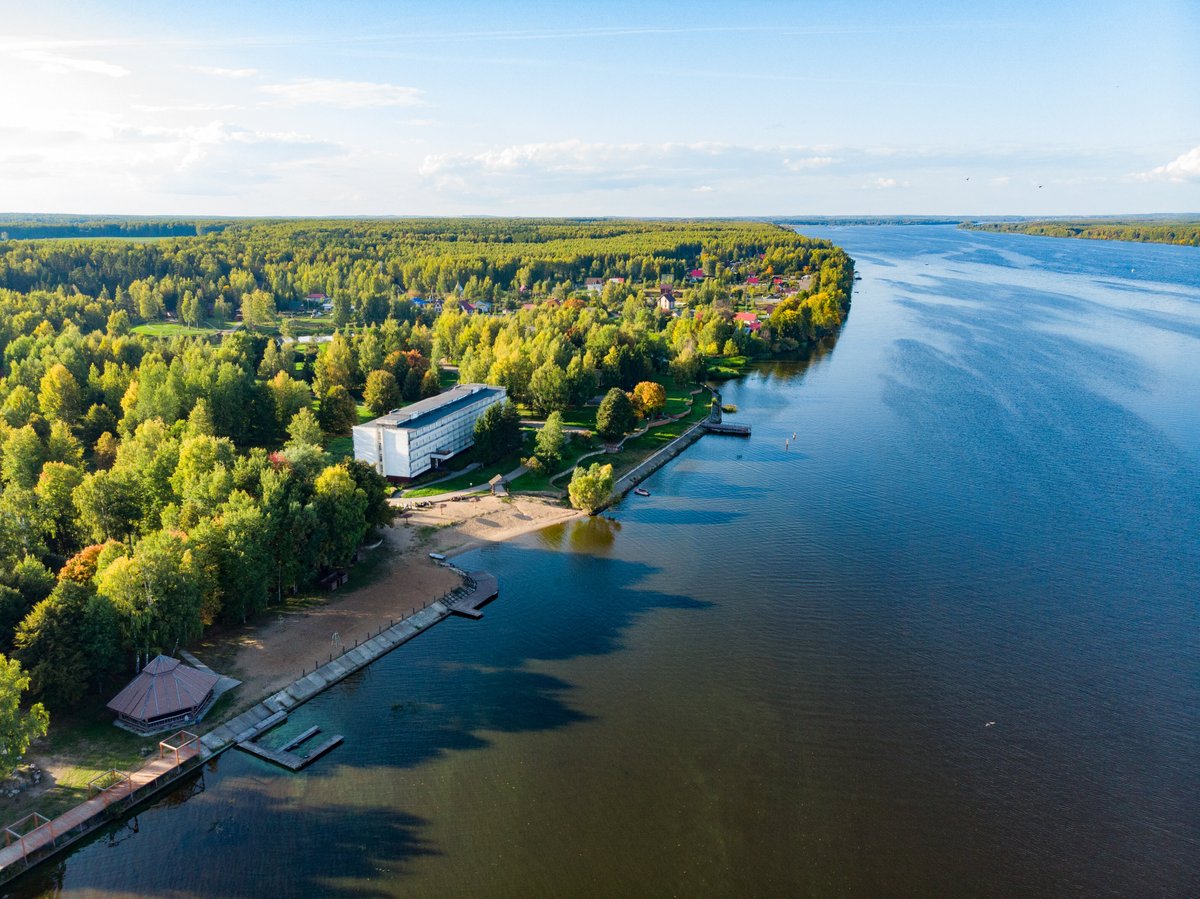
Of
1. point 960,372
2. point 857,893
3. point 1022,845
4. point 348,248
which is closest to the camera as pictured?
point 857,893

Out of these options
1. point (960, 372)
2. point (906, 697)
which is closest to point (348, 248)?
point (960, 372)

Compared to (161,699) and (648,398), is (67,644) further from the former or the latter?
(648,398)

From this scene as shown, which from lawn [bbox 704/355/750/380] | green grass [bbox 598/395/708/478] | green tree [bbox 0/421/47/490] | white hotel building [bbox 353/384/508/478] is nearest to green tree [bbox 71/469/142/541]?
green tree [bbox 0/421/47/490]

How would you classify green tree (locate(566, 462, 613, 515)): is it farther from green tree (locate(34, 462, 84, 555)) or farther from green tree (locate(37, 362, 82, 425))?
green tree (locate(37, 362, 82, 425))

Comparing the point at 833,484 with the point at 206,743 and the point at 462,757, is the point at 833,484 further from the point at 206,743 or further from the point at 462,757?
the point at 206,743

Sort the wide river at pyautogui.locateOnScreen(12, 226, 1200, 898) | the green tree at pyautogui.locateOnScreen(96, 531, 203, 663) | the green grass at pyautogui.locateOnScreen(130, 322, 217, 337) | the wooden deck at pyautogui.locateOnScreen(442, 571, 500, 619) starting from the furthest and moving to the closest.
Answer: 1. the green grass at pyautogui.locateOnScreen(130, 322, 217, 337)
2. the wooden deck at pyautogui.locateOnScreen(442, 571, 500, 619)
3. the green tree at pyautogui.locateOnScreen(96, 531, 203, 663)
4. the wide river at pyautogui.locateOnScreen(12, 226, 1200, 898)

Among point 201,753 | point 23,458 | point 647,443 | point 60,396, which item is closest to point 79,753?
point 201,753

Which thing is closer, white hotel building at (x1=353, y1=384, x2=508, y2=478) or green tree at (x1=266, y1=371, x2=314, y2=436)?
white hotel building at (x1=353, y1=384, x2=508, y2=478)
